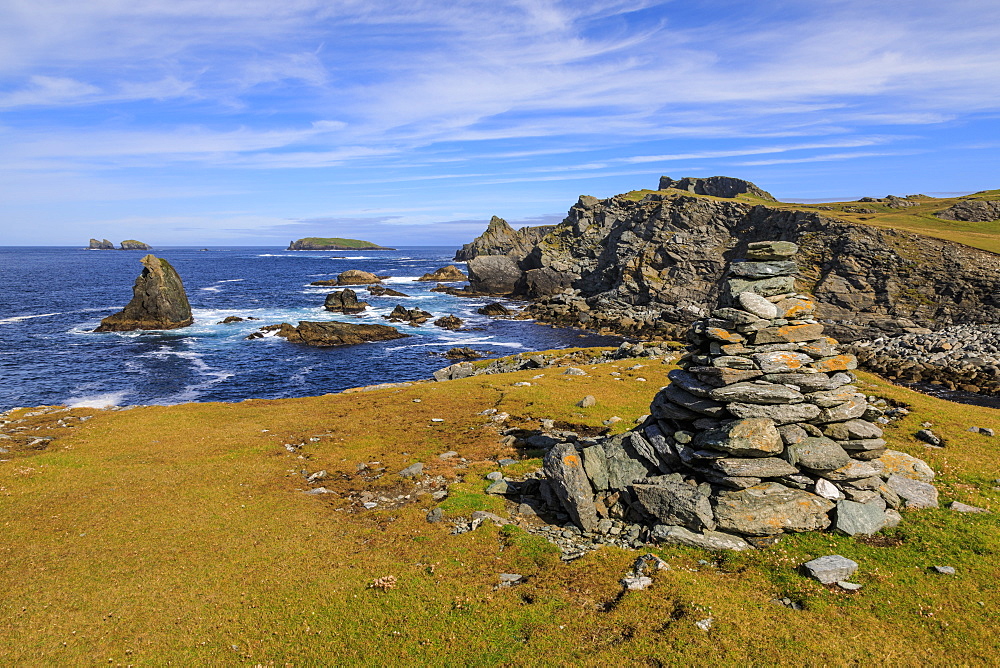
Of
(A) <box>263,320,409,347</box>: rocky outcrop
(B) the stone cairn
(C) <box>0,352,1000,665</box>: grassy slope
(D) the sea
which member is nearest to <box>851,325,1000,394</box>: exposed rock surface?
(D) the sea

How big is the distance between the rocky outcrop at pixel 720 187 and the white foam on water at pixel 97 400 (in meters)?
171

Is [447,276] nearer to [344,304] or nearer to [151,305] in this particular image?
[344,304]

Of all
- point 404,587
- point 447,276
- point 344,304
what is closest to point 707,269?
point 344,304

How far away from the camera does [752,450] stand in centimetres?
1659

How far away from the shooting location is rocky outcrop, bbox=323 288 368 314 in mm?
108688

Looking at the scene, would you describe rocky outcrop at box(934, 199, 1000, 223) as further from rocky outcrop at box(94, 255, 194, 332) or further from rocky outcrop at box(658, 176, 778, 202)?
rocky outcrop at box(94, 255, 194, 332)

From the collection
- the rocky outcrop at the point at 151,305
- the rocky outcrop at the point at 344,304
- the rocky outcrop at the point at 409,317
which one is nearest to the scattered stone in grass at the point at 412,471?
the rocky outcrop at the point at 409,317

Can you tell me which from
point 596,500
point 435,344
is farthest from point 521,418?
point 435,344

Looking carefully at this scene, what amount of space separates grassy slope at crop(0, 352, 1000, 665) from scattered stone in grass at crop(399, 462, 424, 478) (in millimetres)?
820

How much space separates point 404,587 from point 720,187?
196 meters

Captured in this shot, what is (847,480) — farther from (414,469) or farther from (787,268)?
(414,469)

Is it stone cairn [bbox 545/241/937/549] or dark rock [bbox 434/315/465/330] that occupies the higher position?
stone cairn [bbox 545/241/937/549]

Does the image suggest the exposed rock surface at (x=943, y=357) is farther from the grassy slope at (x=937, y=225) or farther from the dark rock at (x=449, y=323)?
the dark rock at (x=449, y=323)

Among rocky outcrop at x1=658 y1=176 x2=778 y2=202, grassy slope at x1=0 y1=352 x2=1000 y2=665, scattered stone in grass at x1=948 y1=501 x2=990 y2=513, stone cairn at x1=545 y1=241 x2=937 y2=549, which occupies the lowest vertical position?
grassy slope at x1=0 y1=352 x2=1000 y2=665
